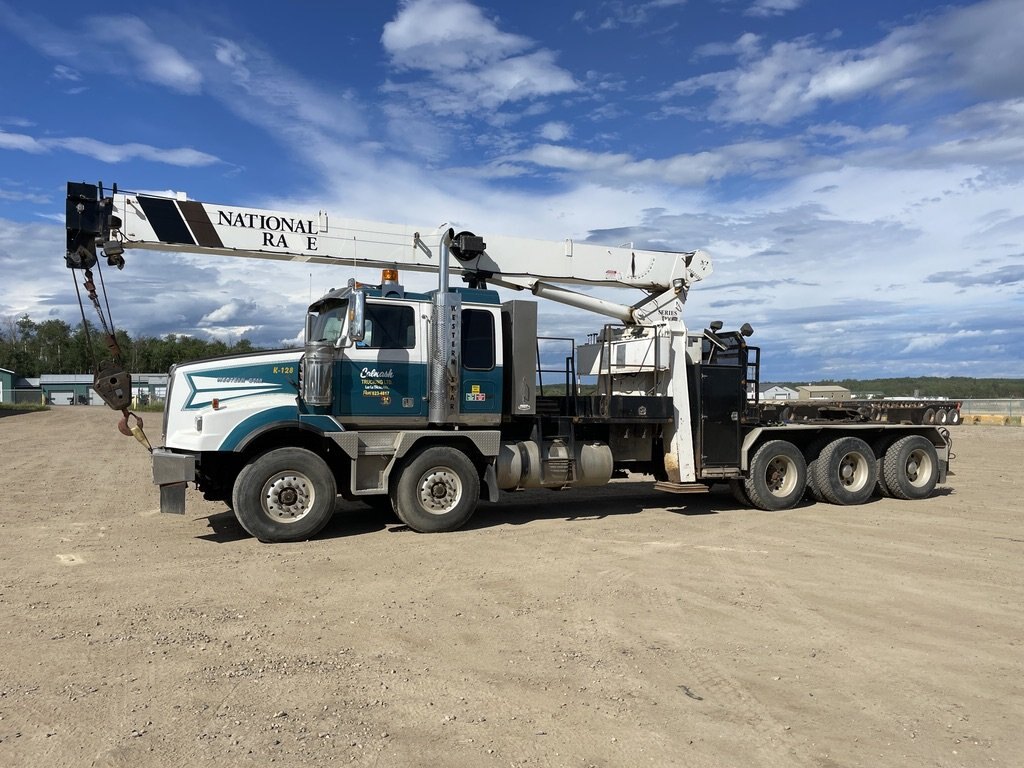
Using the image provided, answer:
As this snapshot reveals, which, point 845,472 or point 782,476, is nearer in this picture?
point 782,476

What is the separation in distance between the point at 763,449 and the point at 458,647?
25.0 ft

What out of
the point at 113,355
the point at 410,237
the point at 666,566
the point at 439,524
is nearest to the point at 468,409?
the point at 439,524

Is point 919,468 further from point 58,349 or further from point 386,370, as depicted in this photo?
point 58,349

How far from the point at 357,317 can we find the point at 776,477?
690cm

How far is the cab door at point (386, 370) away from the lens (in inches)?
371

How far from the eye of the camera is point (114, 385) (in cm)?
931

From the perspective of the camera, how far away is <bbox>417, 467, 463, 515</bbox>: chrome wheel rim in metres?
9.66

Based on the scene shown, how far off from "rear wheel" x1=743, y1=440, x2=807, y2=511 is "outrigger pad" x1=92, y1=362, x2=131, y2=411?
855 cm

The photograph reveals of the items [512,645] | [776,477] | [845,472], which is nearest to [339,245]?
[512,645]

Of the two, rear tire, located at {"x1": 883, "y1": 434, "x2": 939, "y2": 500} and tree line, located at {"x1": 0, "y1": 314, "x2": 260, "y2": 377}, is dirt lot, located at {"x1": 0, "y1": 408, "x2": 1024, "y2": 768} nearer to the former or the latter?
rear tire, located at {"x1": 883, "y1": 434, "x2": 939, "y2": 500}

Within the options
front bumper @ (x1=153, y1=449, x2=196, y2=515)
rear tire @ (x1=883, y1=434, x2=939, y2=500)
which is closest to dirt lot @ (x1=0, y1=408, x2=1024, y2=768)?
front bumper @ (x1=153, y1=449, x2=196, y2=515)

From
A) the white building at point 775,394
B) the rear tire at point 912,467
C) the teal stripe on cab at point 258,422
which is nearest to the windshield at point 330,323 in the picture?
the teal stripe on cab at point 258,422

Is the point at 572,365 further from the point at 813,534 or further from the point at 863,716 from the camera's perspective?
the point at 863,716

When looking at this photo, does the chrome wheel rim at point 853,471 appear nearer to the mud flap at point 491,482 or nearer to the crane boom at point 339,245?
the crane boom at point 339,245
